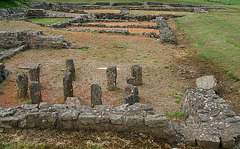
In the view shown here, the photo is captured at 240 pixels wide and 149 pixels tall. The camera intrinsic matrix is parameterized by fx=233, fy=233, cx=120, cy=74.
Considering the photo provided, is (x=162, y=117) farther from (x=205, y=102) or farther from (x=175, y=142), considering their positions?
(x=205, y=102)

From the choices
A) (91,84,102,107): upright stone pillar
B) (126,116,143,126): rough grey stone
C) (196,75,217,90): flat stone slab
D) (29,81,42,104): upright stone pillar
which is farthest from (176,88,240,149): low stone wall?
(29,81,42,104): upright stone pillar

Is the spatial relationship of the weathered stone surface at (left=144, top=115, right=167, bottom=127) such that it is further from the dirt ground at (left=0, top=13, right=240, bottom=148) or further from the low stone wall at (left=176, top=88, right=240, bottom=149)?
the low stone wall at (left=176, top=88, right=240, bottom=149)

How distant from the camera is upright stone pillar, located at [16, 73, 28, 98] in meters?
10.8

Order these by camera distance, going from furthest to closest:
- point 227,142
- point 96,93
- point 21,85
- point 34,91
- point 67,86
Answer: point 21,85 → point 67,86 → point 34,91 → point 96,93 → point 227,142

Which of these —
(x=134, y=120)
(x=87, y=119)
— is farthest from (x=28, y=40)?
(x=134, y=120)

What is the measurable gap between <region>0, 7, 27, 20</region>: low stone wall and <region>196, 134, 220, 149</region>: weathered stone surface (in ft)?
108

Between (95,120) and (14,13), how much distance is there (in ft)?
112

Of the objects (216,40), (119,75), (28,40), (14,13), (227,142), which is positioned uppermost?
(14,13)

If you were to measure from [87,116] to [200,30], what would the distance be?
68.4 feet

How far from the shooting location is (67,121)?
758 cm

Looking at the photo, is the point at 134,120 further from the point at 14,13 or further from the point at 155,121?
the point at 14,13

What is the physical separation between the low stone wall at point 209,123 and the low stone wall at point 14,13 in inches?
1232

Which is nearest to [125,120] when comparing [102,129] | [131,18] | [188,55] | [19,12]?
[102,129]

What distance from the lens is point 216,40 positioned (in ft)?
66.5
